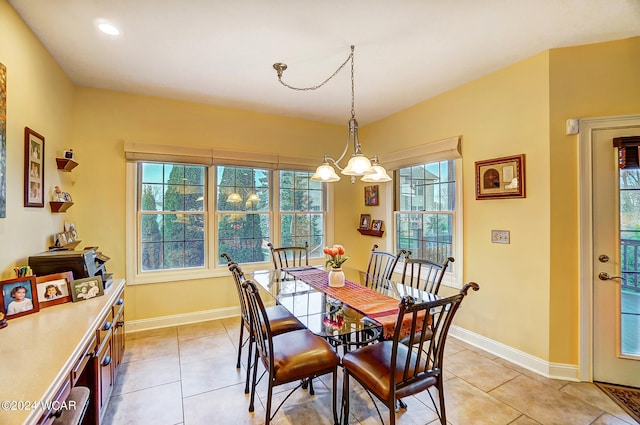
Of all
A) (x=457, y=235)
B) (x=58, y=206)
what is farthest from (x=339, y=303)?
(x=58, y=206)

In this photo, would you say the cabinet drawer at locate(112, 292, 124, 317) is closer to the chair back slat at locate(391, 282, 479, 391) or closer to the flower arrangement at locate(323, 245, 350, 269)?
the flower arrangement at locate(323, 245, 350, 269)

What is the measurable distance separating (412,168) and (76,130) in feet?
13.1

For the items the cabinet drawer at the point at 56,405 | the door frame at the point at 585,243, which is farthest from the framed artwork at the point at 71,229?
the door frame at the point at 585,243

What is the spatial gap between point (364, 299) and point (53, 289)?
7.17 feet

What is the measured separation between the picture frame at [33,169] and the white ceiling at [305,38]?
0.82m

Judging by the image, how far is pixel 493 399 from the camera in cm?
216

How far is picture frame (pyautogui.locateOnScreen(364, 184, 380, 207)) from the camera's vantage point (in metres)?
4.34

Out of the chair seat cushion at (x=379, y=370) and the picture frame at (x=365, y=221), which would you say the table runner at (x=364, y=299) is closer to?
the chair seat cushion at (x=379, y=370)

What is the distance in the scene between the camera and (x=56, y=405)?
116 centimetres

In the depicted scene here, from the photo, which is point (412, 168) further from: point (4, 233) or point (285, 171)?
point (4, 233)

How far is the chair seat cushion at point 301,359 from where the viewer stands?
180 centimetres

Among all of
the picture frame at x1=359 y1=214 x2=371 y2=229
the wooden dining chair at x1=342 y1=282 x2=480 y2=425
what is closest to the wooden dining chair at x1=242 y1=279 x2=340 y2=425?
the wooden dining chair at x1=342 y1=282 x2=480 y2=425

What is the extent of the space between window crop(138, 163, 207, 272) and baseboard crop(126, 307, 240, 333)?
0.60m

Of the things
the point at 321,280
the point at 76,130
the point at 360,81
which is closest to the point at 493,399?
the point at 321,280
